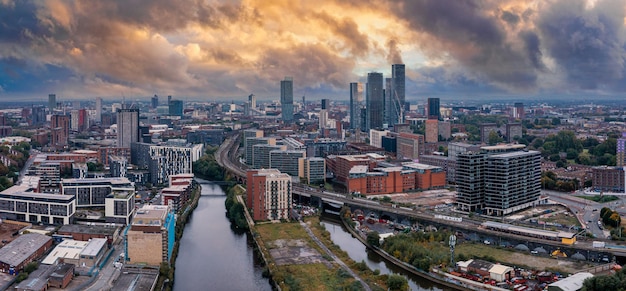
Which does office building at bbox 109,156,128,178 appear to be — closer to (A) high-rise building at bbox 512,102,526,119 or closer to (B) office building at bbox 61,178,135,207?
(B) office building at bbox 61,178,135,207

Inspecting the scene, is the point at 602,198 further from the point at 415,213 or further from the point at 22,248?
the point at 22,248

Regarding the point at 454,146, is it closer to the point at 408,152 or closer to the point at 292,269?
the point at 408,152

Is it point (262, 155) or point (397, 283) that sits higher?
point (262, 155)

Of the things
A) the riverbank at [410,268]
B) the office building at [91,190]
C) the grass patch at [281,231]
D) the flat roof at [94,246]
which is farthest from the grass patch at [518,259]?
the office building at [91,190]

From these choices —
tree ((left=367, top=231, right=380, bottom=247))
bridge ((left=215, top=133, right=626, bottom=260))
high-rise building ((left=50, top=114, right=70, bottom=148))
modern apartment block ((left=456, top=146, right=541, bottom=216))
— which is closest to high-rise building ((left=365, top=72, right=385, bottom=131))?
high-rise building ((left=50, top=114, right=70, bottom=148))

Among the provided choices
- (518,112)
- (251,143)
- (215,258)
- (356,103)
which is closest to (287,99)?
(356,103)

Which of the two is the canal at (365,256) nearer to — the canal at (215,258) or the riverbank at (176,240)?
the canal at (215,258)

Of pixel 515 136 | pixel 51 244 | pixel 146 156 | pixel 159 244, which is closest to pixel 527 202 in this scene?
pixel 159 244
